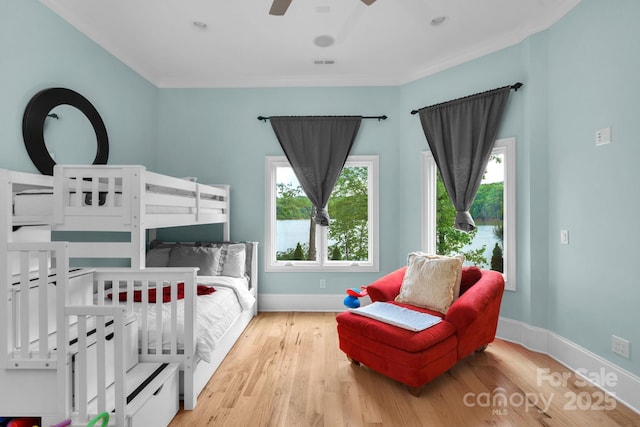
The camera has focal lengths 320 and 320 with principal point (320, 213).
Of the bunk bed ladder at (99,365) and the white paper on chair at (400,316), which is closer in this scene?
the bunk bed ladder at (99,365)


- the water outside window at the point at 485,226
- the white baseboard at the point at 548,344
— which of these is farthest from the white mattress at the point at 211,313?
the water outside window at the point at 485,226

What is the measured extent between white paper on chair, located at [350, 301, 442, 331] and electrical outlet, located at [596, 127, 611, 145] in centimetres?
169

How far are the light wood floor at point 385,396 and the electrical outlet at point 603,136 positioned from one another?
67.9 inches

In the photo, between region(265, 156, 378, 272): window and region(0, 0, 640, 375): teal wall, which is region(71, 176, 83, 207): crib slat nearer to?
region(0, 0, 640, 375): teal wall

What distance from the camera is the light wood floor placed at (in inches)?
75.3

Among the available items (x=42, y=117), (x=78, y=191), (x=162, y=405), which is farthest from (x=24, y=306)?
(x=42, y=117)

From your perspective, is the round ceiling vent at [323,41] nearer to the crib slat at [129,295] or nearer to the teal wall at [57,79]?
the teal wall at [57,79]

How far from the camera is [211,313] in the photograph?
96.7 inches

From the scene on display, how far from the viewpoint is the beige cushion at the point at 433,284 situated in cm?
260

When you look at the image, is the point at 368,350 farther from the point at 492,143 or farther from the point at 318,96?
the point at 318,96

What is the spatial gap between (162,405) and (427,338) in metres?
1.65

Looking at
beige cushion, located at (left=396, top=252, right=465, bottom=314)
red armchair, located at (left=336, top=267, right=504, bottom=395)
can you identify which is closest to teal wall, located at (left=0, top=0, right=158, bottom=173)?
red armchair, located at (left=336, top=267, right=504, bottom=395)

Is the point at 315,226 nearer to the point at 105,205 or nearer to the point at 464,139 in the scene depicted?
the point at 464,139

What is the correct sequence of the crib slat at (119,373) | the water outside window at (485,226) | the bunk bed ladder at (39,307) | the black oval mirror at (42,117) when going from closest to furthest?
1. the crib slat at (119,373)
2. the bunk bed ladder at (39,307)
3. the black oval mirror at (42,117)
4. the water outside window at (485,226)
